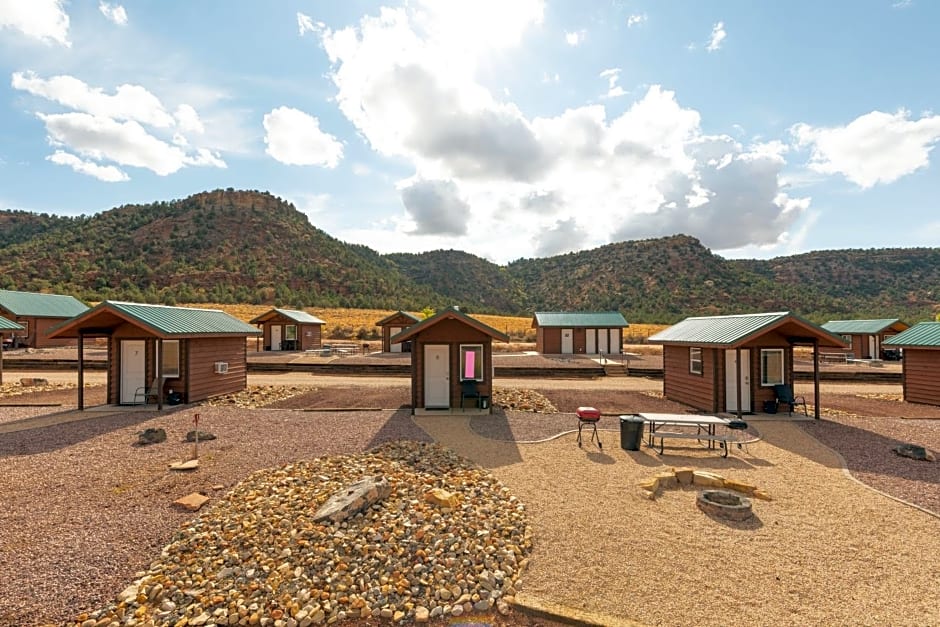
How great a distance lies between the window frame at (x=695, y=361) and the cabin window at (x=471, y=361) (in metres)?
8.07

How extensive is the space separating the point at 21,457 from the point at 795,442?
1867cm

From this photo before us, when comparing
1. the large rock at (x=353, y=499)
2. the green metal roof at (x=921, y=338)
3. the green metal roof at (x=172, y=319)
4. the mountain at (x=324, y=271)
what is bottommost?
the large rock at (x=353, y=499)

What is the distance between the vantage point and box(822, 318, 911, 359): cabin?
31.5 meters

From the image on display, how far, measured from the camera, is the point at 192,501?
6793 millimetres

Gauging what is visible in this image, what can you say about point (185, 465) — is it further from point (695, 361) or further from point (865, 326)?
point (865, 326)

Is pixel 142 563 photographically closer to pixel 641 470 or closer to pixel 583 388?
pixel 641 470

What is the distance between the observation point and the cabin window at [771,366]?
48.1 feet

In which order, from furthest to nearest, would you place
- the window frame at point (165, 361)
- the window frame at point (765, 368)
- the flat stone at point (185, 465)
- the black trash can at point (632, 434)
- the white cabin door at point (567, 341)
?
the white cabin door at point (567, 341) < the window frame at point (165, 361) < the window frame at point (765, 368) < the black trash can at point (632, 434) < the flat stone at point (185, 465)

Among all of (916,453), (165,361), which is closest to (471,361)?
(165,361)

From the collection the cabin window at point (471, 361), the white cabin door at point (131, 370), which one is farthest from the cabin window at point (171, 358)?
the cabin window at point (471, 361)

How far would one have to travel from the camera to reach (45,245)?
77.2 m

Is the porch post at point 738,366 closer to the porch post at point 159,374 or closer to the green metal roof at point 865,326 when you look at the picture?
the porch post at point 159,374

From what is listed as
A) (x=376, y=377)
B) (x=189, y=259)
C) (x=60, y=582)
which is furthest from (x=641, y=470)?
(x=189, y=259)

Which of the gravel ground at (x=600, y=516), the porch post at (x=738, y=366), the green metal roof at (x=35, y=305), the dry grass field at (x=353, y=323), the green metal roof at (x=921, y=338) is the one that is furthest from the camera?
the dry grass field at (x=353, y=323)
